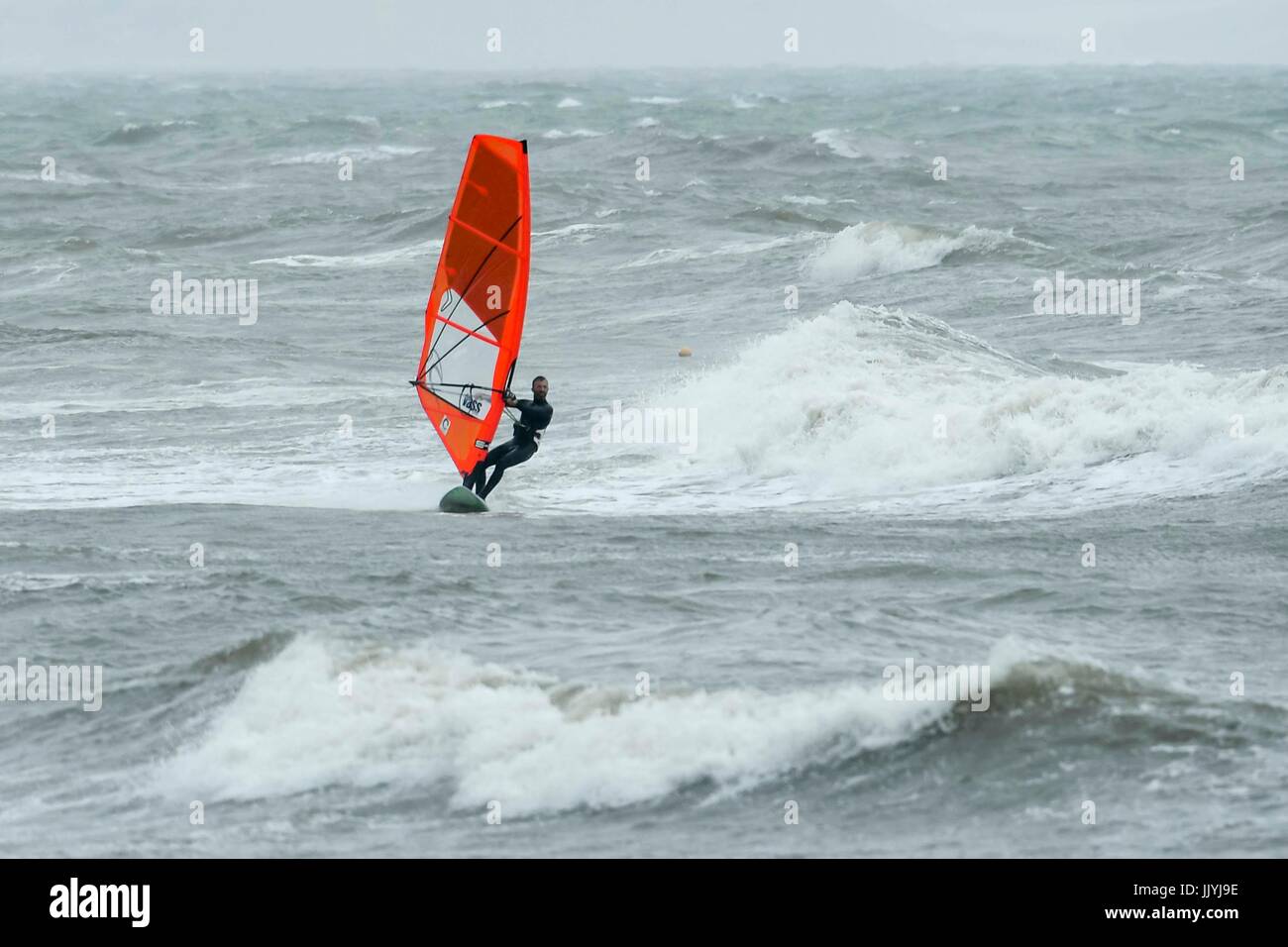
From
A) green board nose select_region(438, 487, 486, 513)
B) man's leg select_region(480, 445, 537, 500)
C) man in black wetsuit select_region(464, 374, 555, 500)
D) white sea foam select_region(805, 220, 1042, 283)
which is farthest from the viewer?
white sea foam select_region(805, 220, 1042, 283)

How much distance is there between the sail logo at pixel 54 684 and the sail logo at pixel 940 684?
12.5 feet

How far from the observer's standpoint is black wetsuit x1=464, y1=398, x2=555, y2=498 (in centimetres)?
1364

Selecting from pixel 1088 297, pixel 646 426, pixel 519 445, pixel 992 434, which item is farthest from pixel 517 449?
pixel 1088 297

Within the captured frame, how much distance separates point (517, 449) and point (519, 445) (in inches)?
1.4

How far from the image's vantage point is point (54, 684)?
30.8ft

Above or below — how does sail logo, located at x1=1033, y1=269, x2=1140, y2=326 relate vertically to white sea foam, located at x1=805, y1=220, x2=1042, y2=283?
below

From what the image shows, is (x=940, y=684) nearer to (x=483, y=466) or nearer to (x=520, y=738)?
(x=520, y=738)

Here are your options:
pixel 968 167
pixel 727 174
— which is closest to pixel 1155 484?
pixel 727 174

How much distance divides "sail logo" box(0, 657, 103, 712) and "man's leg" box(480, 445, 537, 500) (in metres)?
4.63

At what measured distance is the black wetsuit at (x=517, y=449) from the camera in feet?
44.8

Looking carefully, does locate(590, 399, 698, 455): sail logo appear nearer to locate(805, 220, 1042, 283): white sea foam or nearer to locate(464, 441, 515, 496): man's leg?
locate(464, 441, 515, 496): man's leg

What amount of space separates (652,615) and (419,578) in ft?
5.25
